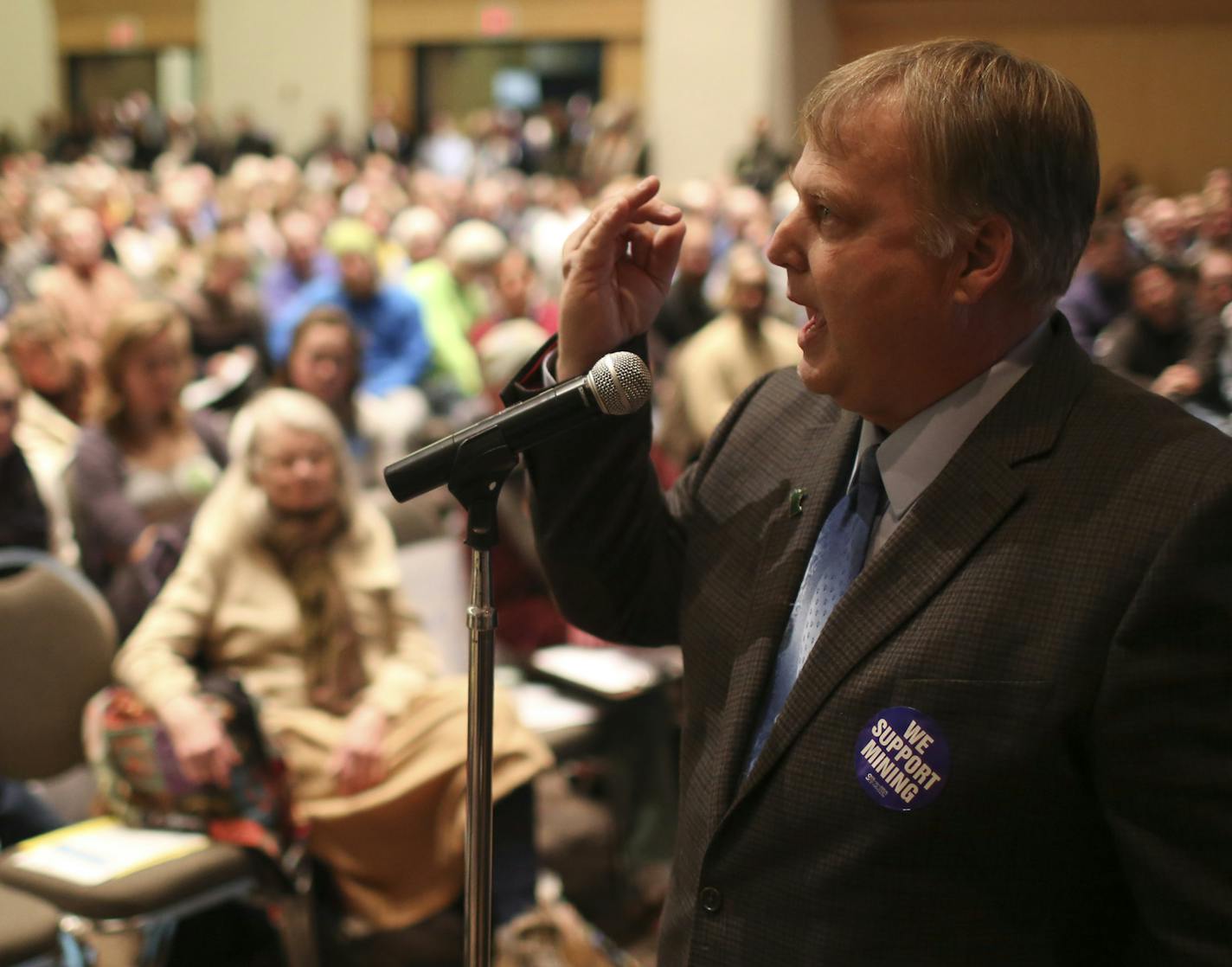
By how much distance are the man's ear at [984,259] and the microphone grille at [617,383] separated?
0.26m

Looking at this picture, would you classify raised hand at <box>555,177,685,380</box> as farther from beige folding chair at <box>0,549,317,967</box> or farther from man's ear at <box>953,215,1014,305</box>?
beige folding chair at <box>0,549,317,967</box>

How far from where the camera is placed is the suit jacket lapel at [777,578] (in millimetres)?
1063

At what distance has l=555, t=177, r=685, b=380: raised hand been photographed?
1.16 meters

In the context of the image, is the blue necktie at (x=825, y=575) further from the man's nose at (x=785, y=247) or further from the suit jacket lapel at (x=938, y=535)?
the man's nose at (x=785, y=247)

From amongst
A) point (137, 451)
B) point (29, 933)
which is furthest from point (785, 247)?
point (137, 451)

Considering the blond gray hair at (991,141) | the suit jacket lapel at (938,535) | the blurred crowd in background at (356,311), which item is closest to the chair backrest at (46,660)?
the blurred crowd in background at (356,311)

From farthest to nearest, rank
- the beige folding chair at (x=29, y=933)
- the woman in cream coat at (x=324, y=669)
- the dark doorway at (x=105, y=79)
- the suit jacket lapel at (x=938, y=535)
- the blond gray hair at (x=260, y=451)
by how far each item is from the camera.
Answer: the dark doorway at (x=105, y=79) < the blond gray hair at (x=260, y=451) < the woman in cream coat at (x=324, y=669) < the beige folding chair at (x=29, y=933) < the suit jacket lapel at (x=938, y=535)

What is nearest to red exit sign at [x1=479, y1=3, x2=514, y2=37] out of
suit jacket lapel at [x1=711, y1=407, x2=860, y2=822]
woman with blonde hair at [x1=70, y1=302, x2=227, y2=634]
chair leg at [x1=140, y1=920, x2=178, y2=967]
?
woman with blonde hair at [x1=70, y1=302, x2=227, y2=634]

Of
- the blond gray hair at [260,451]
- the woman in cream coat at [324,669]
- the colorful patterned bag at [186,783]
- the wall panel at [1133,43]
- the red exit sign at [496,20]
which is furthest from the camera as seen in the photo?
the red exit sign at [496,20]

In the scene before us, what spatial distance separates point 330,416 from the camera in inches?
112

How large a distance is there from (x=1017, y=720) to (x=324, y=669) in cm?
204

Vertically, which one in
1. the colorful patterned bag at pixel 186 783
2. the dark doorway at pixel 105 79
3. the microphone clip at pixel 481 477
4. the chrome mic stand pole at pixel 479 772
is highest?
the dark doorway at pixel 105 79

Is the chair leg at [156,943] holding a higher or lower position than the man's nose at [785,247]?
lower

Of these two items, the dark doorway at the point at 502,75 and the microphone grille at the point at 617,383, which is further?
the dark doorway at the point at 502,75
